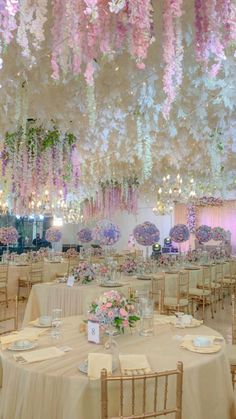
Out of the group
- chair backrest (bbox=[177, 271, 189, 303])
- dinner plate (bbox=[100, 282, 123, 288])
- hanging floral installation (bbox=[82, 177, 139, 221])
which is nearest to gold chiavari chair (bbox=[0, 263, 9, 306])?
dinner plate (bbox=[100, 282, 123, 288])

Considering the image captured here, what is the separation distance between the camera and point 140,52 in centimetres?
197

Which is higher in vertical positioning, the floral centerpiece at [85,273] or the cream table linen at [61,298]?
the floral centerpiece at [85,273]

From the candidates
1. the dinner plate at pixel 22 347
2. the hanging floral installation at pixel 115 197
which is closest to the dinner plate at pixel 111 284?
the dinner plate at pixel 22 347

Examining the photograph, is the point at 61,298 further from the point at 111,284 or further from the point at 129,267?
the point at 129,267

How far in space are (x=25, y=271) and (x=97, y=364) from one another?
667 cm

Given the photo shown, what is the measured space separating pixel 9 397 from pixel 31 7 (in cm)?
222

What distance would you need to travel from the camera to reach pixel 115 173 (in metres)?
9.84

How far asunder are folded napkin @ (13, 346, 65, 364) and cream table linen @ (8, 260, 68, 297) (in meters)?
6.00

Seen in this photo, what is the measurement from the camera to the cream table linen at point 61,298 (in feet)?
18.0

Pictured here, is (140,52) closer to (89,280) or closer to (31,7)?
(31,7)

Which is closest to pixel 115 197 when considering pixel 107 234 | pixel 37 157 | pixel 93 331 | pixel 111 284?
pixel 107 234

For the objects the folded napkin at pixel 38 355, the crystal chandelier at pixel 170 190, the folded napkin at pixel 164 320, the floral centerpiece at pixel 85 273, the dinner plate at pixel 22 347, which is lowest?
the folded napkin at pixel 38 355

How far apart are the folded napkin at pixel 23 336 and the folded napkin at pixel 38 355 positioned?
0.80 feet

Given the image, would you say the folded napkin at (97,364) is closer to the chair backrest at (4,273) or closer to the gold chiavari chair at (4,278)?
the gold chiavari chair at (4,278)
